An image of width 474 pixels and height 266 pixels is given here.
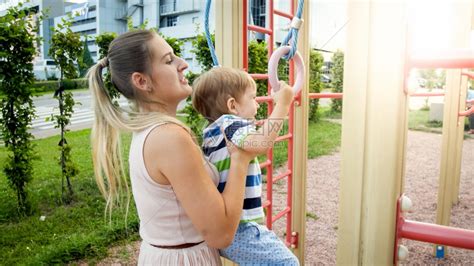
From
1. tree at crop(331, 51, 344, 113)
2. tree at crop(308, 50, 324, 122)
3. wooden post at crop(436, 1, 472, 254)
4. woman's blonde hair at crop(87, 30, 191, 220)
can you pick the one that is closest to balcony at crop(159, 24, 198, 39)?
wooden post at crop(436, 1, 472, 254)

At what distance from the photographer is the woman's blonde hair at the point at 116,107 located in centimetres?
101

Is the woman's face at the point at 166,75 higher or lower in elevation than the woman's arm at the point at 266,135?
higher

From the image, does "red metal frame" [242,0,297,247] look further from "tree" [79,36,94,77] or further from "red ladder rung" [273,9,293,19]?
"tree" [79,36,94,77]

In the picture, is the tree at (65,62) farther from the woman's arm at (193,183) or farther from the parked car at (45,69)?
the woman's arm at (193,183)

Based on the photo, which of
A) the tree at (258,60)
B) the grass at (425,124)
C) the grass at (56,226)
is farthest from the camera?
the grass at (425,124)

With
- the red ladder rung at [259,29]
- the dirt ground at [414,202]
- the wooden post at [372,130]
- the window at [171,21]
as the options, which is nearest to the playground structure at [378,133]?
the wooden post at [372,130]

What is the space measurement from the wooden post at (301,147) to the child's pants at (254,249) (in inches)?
55.2

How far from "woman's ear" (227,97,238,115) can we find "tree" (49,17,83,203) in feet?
9.12

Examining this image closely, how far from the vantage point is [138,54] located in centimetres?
101

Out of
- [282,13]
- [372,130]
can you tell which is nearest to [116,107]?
[372,130]

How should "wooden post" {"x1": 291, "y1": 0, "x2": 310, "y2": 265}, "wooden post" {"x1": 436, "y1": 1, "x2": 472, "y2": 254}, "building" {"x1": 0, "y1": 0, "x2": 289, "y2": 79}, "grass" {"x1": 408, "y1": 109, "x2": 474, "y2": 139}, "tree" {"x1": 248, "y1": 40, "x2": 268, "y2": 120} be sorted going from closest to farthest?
"wooden post" {"x1": 291, "y1": 0, "x2": 310, "y2": 265}, "wooden post" {"x1": 436, "y1": 1, "x2": 472, "y2": 254}, "building" {"x1": 0, "y1": 0, "x2": 289, "y2": 79}, "tree" {"x1": 248, "y1": 40, "x2": 268, "y2": 120}, "grass" {"x1": 408, "y1": 109, "x2": 474, "y2": 139}

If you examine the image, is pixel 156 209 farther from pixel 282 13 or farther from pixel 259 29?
pixel 282 13

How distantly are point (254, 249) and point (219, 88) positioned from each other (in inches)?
19.0

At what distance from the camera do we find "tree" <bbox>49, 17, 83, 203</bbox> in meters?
3.45
